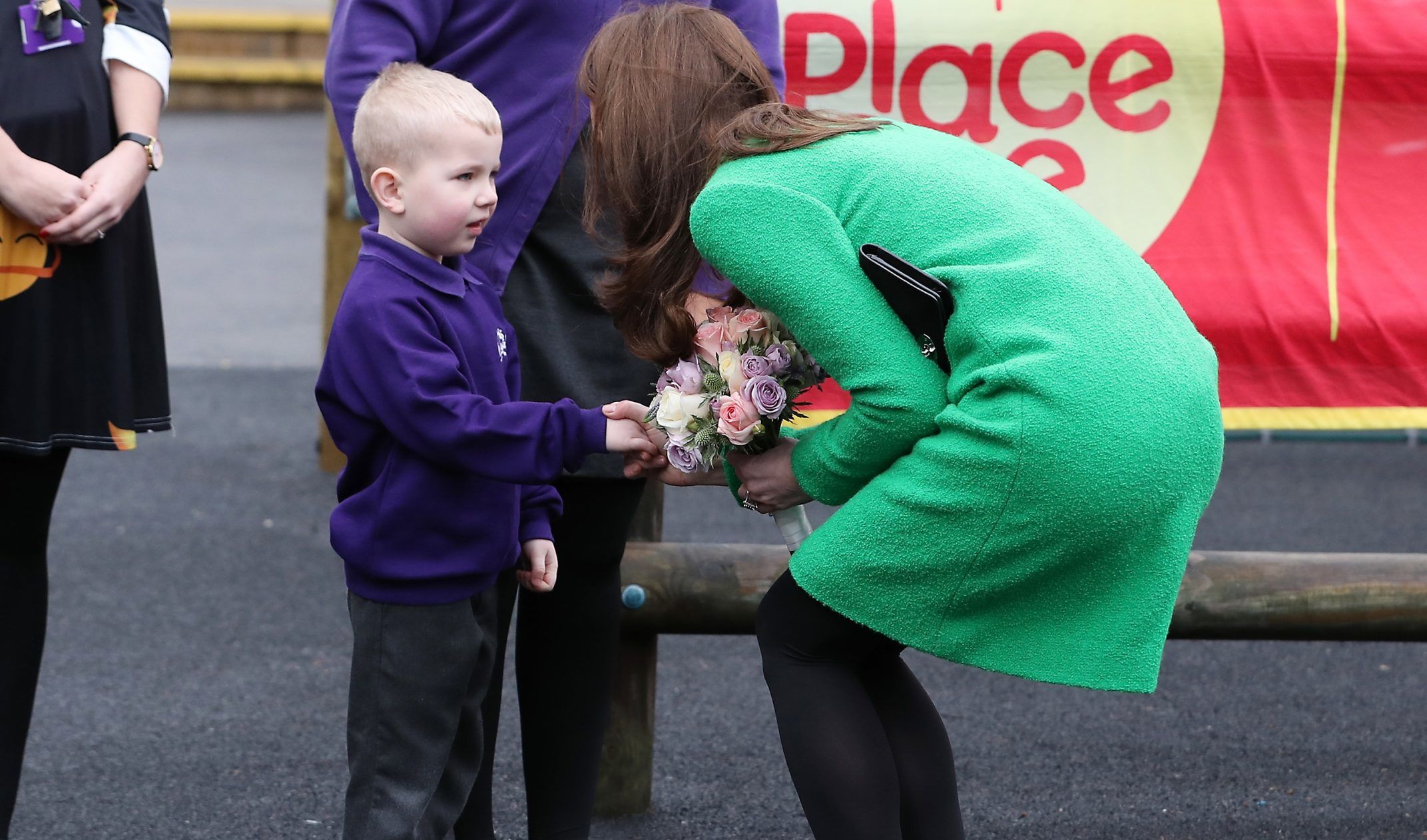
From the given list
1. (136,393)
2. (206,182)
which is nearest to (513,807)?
(136,393)

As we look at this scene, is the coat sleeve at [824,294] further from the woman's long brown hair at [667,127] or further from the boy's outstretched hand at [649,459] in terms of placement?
the boy's outstretched hand at [649,459]

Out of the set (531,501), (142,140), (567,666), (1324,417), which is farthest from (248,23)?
(531,501)

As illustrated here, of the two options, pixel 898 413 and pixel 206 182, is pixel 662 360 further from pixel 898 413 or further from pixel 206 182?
pixel 206 182

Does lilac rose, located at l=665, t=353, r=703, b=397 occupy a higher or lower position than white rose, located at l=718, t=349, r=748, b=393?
lower

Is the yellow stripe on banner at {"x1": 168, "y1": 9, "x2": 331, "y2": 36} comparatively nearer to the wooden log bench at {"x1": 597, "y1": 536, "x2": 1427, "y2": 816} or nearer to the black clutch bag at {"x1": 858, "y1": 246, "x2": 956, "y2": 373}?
the wooden log bench at {"x1": 597, "y1": 536, "x2": 1427, "y2": 816}

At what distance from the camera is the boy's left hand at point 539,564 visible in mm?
2283

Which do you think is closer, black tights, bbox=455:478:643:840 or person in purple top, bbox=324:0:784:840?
person in purple top, bbox=324:0:784:840

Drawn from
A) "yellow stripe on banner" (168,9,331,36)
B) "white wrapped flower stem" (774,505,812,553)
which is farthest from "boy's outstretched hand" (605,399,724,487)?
"yellow stripe on banner" (168,9,331,36)

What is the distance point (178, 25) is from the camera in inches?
670

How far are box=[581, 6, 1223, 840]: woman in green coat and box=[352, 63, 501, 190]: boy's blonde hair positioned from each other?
0.16 metres

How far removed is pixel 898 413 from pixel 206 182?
38.1 feet

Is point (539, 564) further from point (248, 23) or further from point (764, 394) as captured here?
point (248, 23)

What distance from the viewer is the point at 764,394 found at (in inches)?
78.7

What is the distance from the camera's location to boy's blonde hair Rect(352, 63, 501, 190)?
2029 mm
